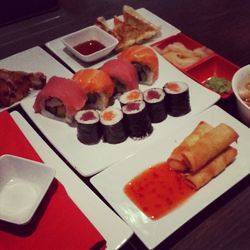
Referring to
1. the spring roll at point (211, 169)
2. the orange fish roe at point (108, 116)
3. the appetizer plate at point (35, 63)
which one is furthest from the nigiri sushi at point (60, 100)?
the spring roll at point (211, 169)

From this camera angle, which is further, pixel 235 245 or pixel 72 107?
pixel 72 107

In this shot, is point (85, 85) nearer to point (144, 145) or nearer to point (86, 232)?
point (144, 145)

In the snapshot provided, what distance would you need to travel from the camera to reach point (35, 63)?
7.91ft

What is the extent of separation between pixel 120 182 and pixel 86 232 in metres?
0.31

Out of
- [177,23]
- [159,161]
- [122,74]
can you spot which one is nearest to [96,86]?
[122,74]

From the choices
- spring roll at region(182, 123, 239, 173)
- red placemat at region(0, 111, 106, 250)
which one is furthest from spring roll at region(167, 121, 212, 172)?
red placemat at region(0, 111, 106, 250)

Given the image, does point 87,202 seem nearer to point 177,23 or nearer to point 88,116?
point 88,116

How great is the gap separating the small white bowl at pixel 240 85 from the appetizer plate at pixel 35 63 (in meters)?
0.94

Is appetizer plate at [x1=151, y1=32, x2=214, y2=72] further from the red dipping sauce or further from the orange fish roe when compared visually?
the orange fish roe

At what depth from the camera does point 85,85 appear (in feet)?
6.64

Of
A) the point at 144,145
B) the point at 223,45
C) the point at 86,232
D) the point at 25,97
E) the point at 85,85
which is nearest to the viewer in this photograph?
the point at 86,232

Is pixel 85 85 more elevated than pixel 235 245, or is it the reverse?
pixel 85 85

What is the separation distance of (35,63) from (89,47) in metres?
0.35

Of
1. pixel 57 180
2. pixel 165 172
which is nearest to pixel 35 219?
pixel 57 180
